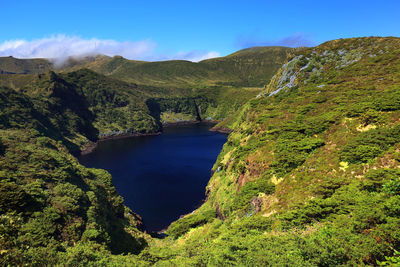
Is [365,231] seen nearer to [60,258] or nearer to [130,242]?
[60,258]

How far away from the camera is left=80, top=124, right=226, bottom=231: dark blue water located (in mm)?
75231

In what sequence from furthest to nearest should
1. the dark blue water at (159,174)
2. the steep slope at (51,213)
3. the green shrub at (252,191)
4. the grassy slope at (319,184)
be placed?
1. the dark blue water at (159,174)
2. the green shrub at (252,191)
3. the steep slope at (51,213)
4. the grassy slope at (319,184)

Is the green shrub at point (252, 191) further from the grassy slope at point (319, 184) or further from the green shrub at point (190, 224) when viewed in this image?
the green shrub at point (190, 224)

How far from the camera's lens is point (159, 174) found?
354ft

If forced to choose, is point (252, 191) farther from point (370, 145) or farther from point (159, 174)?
point (159, 174)

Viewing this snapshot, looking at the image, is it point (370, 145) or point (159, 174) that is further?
point (159, 174)

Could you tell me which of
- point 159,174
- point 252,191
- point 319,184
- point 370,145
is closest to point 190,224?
point 252,191

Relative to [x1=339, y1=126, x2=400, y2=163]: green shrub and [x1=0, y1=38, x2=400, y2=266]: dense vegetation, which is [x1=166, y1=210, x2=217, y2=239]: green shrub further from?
[x1=339, y1=126, x2=400, y2=163]: green shrub

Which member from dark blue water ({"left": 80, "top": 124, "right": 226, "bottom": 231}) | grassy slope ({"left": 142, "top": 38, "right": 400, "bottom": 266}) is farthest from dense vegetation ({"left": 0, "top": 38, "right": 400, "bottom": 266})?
dark blue water ({"left": 80, "top": 124, "right": 226, "bottom": 231})

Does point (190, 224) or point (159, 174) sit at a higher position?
point (190, 224)

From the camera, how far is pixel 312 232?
64.5ft

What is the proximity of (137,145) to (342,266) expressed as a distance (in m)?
180

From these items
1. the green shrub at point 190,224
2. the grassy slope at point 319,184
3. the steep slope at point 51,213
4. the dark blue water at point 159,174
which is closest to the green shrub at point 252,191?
the grassy slope at point 319,184

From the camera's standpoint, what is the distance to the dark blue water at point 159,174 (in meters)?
75.2
